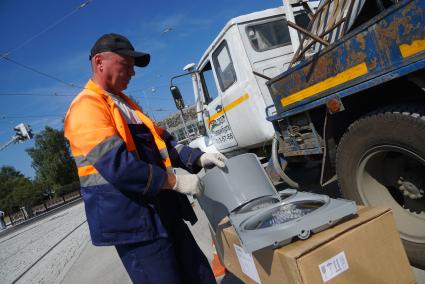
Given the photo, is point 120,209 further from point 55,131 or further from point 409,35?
point 55,131

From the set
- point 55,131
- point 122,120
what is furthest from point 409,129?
point 55,131

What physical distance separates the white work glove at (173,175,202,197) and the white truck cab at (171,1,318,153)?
2361 mm

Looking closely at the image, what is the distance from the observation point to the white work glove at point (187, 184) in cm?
199

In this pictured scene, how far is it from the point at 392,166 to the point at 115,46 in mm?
2067

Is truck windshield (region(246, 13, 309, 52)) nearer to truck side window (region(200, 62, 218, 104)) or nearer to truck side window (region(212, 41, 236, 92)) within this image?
truck side window (region(212, 41, 236, 92))

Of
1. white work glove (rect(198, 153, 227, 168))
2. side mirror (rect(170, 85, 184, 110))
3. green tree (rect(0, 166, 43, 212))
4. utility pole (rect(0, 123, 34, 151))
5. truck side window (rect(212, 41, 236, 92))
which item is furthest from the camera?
green tree (rect(0, 166, 43, 212))

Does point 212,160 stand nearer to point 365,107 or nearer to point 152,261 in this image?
point 152,261

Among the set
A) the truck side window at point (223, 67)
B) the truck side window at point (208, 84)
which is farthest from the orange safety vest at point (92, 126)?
the truck side window at point (208, 84)

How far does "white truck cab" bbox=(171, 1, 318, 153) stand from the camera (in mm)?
4324

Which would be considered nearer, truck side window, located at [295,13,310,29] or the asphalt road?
the asphalt road

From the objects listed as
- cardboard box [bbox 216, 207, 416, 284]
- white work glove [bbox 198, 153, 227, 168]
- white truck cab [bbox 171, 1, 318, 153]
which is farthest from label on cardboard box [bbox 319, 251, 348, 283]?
white truck cab [bbox 171, 1, 318, 153]

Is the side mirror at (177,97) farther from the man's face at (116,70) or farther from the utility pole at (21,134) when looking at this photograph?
the utility pole at (21,134)

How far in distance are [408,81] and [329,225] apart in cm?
124

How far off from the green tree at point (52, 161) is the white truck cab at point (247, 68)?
135 feet
